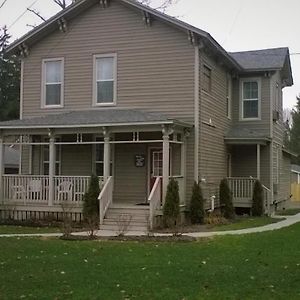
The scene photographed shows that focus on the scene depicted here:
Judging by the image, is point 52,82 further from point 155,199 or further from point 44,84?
point 155,199

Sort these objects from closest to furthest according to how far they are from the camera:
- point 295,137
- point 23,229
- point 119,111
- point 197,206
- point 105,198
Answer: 1. point 23,229
2. point 105,198
3. point 197,206
4. point 119,111
5. point 295,137

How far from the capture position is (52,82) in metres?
21.6

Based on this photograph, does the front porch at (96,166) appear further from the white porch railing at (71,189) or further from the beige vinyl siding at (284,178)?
the beige vinyl siding at (284,178)

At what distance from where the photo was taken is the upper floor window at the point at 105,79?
20578 millimetres

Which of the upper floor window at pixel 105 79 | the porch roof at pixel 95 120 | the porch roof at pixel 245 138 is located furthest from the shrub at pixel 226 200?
the upper floor window at pixel 105 79

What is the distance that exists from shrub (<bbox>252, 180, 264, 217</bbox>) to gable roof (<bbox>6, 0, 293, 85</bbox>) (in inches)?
207

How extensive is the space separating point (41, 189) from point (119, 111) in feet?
13.0

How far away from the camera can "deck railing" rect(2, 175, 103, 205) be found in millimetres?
18938

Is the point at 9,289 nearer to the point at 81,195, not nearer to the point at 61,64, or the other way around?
the point at 81,195

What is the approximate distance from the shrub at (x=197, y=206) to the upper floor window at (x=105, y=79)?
4676mm

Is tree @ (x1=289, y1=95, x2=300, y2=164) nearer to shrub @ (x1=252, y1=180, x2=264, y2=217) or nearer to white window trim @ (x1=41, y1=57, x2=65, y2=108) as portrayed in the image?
shrub @ (x1=252, y1=180, x2=264, y2=217)

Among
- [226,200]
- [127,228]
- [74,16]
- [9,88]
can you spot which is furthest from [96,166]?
[9,88]

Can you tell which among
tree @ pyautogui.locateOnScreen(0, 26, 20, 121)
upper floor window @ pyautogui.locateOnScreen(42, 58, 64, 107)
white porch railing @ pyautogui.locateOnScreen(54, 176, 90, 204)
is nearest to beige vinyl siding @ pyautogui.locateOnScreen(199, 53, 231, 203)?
white porch railing @ pyautogui.locateOnScreen(54, 176, 90, 204)

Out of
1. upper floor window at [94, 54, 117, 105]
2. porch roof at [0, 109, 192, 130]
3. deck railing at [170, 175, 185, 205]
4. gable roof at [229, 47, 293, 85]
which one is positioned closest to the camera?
porch roof at [0, 109, 192, 130]
